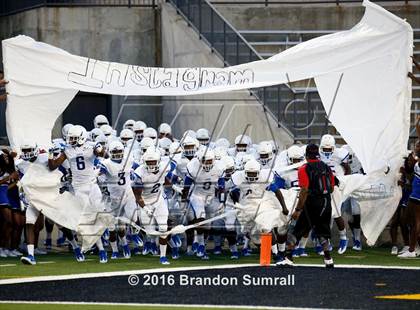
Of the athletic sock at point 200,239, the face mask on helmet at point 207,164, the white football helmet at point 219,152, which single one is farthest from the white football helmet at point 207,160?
the athletic sock at point 200,239

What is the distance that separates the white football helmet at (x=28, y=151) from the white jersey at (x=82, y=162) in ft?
1.46

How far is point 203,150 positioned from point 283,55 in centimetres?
179

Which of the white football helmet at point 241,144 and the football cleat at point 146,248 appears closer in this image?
the football cleat at point 146,248

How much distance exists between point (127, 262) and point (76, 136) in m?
1.90

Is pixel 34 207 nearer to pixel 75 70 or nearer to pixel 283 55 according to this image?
pixel 75 70

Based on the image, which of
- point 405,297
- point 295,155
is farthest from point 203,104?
point 405,297

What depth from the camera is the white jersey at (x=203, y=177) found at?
18.5 meters

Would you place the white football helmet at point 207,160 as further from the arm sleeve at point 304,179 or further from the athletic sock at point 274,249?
the arm sleeve at point 304,179

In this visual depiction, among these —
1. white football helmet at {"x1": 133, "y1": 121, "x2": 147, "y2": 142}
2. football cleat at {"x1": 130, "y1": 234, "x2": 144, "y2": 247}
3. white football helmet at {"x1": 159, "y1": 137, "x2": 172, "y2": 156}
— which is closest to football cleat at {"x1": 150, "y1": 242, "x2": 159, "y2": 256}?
football cleat at {"x1": 130, "y1": 234, "x2": 144, "y2": 247}

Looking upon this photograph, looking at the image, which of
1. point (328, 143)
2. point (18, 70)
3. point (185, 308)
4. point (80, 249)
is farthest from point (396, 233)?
point (185, 308)

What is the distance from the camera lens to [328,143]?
18.9 m

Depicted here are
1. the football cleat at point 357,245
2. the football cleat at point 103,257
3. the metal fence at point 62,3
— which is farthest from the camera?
the metal fence at point 62,3

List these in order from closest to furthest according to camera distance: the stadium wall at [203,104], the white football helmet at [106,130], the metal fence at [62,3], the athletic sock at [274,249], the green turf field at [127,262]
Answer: the green turf field at [127,262] → the athletic sock at [274,249] → the white football helmet at [106,130] → the stadium wall at [203,104] → the metal fence at [62,3]

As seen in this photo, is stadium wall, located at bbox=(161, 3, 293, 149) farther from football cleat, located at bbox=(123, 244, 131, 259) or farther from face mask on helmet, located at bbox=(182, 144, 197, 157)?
football cleat, located at bbox=(123, 244, 131, 259)
